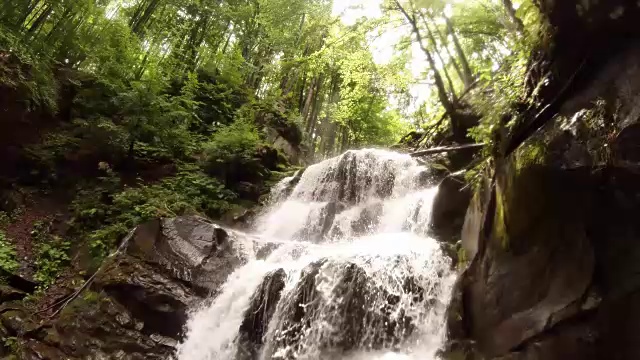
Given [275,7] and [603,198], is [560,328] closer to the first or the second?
[603,198]

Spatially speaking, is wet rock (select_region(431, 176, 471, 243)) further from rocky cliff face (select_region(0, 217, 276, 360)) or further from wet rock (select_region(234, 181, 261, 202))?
wet rock (select_region(234, 181, 261, 202))

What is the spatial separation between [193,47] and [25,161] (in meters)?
7.84

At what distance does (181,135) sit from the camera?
1165cm

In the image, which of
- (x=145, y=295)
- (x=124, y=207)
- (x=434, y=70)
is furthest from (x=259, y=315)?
(x=434, y=70)

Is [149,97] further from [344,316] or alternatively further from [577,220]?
[577,220]

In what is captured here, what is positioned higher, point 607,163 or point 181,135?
point 181,135

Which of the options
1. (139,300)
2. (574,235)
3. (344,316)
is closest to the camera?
(574,235)

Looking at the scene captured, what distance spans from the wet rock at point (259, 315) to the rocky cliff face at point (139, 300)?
115 centimetres

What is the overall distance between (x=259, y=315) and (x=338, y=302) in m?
1.51

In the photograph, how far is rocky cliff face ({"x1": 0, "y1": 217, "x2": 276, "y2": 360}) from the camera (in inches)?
262

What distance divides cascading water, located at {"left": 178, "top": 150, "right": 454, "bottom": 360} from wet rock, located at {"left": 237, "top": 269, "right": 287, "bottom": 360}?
2cm

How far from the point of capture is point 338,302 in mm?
6098

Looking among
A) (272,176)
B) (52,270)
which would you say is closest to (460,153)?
(272,176)

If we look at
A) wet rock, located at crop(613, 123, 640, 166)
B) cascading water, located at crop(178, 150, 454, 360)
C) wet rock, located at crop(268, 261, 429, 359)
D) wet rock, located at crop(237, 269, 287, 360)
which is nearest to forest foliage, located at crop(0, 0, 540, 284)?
wet rock, located at crop(613, 123, 640, 166)
